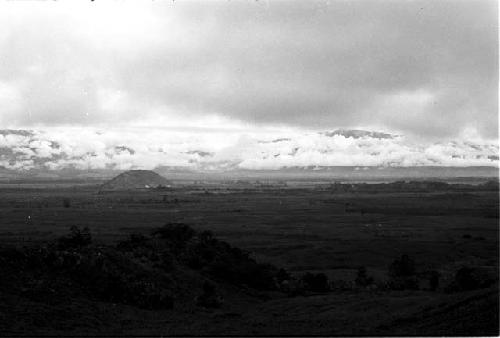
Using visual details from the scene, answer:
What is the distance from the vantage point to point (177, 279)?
40.9 m

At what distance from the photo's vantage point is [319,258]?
72.6 metres

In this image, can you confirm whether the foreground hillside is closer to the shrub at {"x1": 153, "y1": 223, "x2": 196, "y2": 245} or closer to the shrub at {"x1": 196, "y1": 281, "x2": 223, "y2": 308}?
the shrub at {"x1": 196, "y1": 281, "x2": 223, "y2": 308}

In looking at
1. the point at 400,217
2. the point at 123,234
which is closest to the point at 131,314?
the point at 123,234

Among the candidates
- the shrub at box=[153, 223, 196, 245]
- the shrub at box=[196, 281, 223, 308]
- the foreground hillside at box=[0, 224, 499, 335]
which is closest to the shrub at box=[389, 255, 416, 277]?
the foreground hillside at box=[0, 224, 499, 335]

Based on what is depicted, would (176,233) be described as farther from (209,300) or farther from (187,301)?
(209,300)

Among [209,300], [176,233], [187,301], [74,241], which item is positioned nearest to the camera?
[209,300]

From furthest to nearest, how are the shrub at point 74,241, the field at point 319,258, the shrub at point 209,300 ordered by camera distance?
1. the shrub at point 74,241
2. the shrub at point 209,300
3. the field at point 319,258

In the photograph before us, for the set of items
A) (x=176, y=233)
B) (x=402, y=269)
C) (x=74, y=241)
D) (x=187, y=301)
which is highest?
(x=74, y=241)

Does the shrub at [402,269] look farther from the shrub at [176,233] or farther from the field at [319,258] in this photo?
the shrub at [176,233]

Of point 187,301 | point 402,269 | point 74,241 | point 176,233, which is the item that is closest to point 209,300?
point 187,301

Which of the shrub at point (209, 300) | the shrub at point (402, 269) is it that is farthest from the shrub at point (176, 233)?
the shrub at point (209, 300)

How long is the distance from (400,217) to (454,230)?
29.6 m

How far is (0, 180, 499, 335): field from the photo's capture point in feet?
78.5

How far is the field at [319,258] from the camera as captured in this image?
23.9 metres
